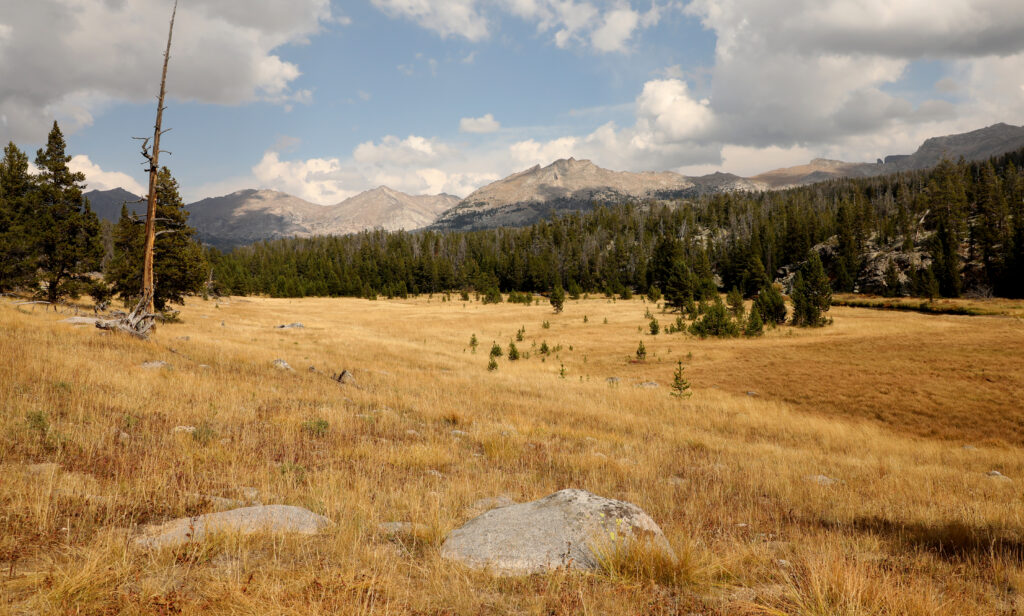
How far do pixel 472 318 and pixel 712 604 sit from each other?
54928 millimetres

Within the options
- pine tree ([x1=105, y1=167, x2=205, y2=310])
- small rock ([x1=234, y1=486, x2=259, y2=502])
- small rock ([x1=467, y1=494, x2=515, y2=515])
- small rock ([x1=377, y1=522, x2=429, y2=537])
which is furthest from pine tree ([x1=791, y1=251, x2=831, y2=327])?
pine tree ([x1=105, y1=167, x2=205, y2=310])

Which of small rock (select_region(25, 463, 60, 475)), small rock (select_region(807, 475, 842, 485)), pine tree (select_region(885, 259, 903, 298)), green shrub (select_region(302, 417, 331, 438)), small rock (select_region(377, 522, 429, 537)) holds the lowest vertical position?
small rock (select_region(807, 475, 842, 485))

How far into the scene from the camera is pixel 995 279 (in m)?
65.6

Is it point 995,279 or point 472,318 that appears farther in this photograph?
point 995,279

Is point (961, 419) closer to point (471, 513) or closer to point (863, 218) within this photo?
point (471, 513)

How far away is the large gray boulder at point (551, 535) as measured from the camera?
13.1 feet

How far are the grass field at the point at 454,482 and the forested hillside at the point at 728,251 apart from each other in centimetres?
4368

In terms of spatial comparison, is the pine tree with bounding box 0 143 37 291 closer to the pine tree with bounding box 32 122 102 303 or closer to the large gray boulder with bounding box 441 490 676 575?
the pine tree with bounding box 32 122 102 303

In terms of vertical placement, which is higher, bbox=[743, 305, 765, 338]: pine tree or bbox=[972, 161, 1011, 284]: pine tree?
bbox=[972, 161, 1011, 284]: pine tree

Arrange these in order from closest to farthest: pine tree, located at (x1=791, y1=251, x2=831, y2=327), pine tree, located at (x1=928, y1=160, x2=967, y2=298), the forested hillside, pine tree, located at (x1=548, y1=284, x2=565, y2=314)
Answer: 1. pine tree, located at (x1=791, y1=251, x2=831, y2=327)
2. pine tree, located at (x1=548, y1=284, x2=565, y2=314)
3. pine tree, located at (x1=928, y1=160, x2=967, y2=298)
4. the forested hillside

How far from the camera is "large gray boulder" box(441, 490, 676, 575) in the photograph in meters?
3.99

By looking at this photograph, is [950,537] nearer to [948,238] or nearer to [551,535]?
[551,535]

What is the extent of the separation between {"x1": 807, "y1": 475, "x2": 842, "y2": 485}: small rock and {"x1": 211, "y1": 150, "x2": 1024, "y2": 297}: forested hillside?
4867cm

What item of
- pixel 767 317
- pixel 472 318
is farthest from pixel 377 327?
pixel 767 317
